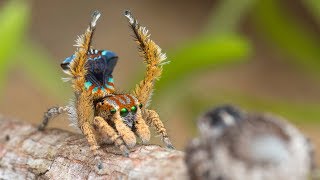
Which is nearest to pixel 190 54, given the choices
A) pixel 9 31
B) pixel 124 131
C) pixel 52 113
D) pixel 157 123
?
pixel 9 31

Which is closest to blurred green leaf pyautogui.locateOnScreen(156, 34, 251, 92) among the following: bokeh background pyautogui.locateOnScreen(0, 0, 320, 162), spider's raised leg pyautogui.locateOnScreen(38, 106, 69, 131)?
bokeh background pyautogui.locateOnScreen(0, 0, 320, 162)

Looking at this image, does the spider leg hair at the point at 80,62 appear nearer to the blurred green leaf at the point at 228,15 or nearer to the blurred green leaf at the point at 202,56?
the blurred green leaf at the point at 202,56

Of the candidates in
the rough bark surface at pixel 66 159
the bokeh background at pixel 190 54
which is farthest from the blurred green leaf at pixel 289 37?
the rough bark surface at pixel 66 159

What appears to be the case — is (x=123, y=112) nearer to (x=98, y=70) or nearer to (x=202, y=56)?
(x=98, y=70)

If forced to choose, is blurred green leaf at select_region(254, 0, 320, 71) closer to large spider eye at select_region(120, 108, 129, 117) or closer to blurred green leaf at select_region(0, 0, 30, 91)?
blurred green leaf at select_region(0, 0, 30, 91)

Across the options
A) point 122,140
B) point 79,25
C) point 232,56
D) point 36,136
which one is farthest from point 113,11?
point 122,140

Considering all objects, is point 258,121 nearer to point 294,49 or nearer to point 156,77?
point 156,77
